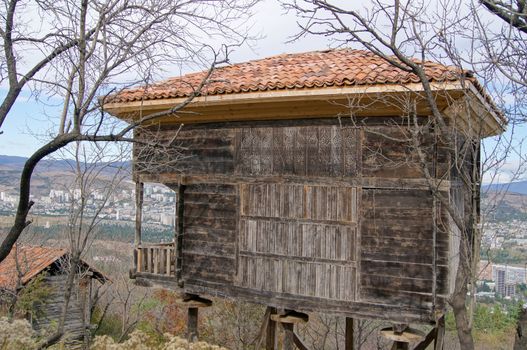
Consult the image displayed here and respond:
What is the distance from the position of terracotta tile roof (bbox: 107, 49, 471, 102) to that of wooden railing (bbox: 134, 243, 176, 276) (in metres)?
2.61

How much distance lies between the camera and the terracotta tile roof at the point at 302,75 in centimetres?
662

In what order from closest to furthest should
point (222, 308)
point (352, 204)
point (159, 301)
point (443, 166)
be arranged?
point (443, 166), point (352, 204), point (222, 308), point (159, 301)

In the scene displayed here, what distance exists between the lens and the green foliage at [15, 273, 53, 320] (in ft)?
61.4

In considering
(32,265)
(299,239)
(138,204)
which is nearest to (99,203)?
(138,204)

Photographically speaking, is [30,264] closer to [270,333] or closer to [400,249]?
[270,333]

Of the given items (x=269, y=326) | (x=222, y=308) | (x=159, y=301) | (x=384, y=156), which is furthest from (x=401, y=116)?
(x=159, y=301)

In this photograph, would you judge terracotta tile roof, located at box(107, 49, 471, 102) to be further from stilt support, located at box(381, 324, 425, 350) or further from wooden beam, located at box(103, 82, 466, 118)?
stilt support, located at box(381, 324, 425, 350)

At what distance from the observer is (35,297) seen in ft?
63.8

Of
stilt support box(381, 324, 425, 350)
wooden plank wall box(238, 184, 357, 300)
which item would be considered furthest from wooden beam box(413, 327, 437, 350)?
wooden plank wall box(238, 184, 357, 300)

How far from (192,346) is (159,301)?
836 inches

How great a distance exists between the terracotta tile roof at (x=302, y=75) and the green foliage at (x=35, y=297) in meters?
12.9

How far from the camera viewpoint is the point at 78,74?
19.0ft

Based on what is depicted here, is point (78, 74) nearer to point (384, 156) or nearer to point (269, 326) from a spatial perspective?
point (384, 156)

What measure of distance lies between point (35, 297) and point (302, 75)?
1598 centimetres
